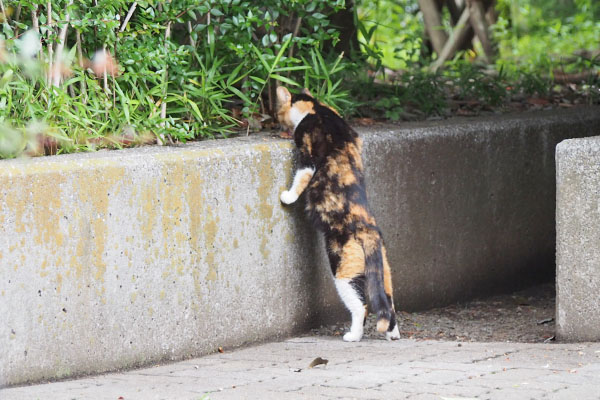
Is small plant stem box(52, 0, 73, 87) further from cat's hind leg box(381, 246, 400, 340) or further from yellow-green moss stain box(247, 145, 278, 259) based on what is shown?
cat's hind leg box(381, 246, 400, 340)

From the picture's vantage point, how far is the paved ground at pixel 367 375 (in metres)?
3.40

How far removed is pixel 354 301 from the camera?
15.1 ft

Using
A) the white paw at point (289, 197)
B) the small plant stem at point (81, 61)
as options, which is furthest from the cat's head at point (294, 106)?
the small plant stem at point (81, 61)

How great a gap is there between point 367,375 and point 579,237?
1413 mm

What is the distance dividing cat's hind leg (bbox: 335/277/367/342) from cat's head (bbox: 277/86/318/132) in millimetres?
936

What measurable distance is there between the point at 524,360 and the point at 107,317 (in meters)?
1.90

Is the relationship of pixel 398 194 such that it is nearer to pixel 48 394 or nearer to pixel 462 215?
pixel 462 215

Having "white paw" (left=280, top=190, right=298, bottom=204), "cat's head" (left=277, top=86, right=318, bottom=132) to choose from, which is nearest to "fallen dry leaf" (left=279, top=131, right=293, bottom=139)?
"cat's head" (left=277, top=86, right=318, bottom=132)

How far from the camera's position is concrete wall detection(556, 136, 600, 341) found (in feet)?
14.2

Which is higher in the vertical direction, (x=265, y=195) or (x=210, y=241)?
(x=265, y=195)

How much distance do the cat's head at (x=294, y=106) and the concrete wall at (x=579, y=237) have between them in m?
1.37

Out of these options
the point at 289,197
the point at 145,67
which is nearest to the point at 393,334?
the point at 289,197

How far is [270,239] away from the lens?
465cm

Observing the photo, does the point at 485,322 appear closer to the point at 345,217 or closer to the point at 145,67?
the point at 345,217
